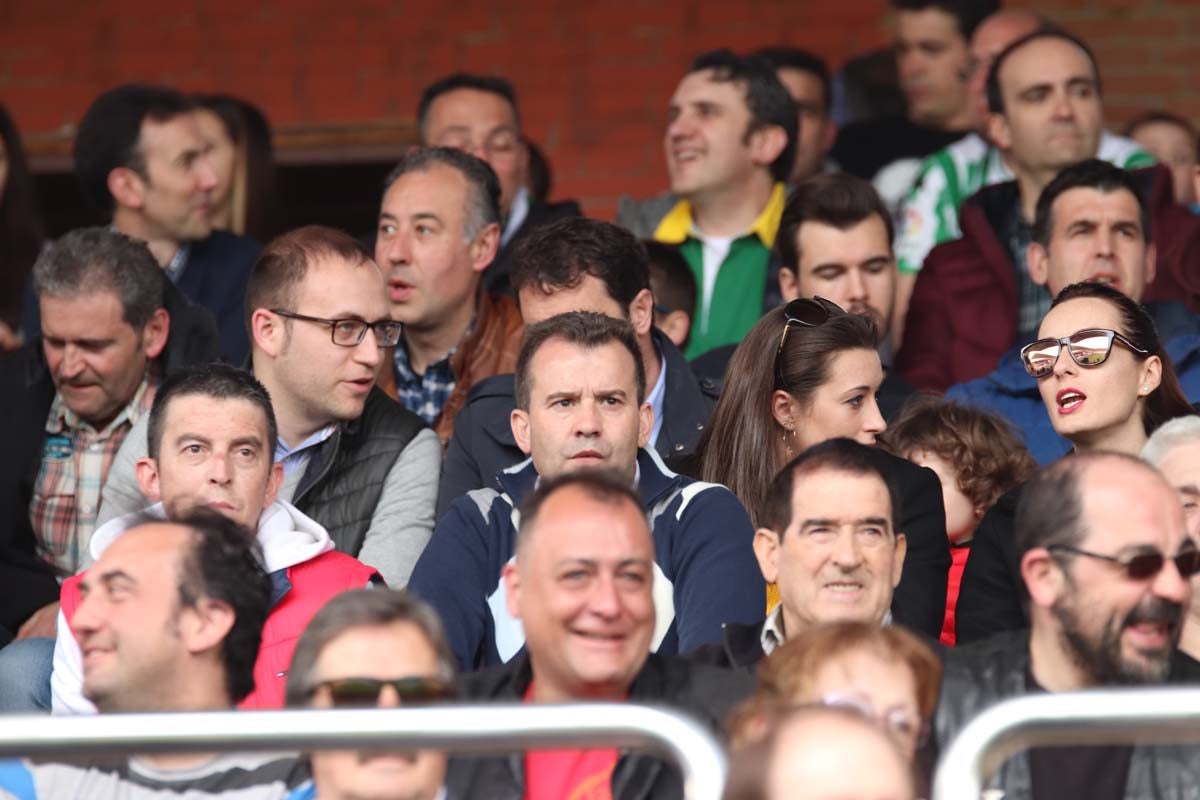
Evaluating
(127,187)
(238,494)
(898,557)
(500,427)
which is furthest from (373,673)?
(127,187)

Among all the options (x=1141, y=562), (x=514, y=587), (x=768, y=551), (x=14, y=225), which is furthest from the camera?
(x=14, y=225)

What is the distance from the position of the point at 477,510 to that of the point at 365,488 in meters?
0.63

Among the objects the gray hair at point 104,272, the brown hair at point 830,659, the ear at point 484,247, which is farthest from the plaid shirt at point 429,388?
the brown hair at point 830,659

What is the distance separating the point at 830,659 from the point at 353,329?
7.22 feet

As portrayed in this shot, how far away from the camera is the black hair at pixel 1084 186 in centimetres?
582

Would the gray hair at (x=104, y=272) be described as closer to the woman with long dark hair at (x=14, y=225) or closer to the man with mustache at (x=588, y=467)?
the woman with long dark hair at (x=14, y=225)

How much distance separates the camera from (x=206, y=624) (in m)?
3.81

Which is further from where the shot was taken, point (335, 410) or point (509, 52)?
point (509, 52)

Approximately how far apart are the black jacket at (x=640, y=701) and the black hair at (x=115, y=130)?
3.32 m

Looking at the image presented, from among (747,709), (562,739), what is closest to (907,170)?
(747,709)

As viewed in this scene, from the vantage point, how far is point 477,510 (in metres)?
4.68

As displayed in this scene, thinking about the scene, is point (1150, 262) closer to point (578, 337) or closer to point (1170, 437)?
point (1170, 437)

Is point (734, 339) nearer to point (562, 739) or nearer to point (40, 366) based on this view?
point (40, 366)

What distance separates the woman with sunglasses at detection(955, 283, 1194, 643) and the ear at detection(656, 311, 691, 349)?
57.0 inches
